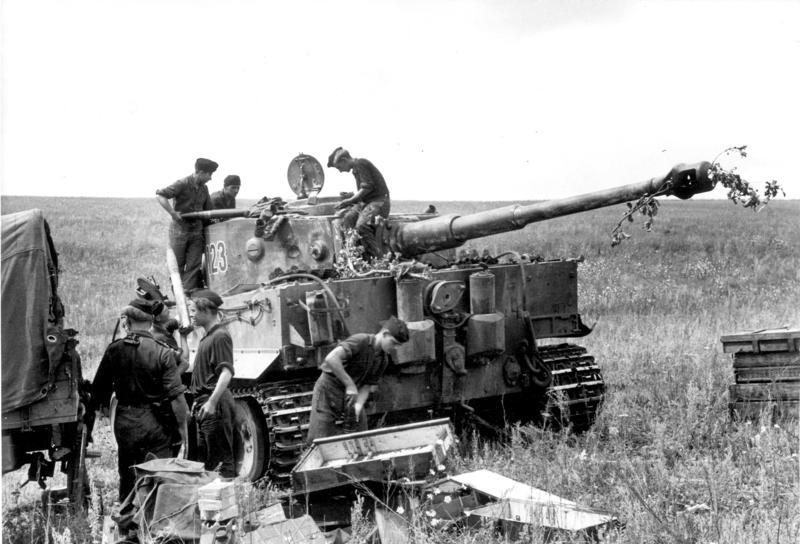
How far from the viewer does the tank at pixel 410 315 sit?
800cm

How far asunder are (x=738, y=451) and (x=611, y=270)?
15.2 m

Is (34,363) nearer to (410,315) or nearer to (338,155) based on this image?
(410,315)

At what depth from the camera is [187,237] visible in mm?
10156

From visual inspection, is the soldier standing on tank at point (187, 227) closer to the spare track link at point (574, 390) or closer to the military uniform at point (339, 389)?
the military uniform at point (339, 389)

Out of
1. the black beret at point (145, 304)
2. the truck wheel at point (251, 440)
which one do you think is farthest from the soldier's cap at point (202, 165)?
the black beret at point (145, 304)

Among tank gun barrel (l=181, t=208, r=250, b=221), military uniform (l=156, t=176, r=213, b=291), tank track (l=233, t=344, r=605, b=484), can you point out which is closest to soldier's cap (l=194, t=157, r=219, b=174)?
military uniform (l=156, t=176, r=213, b=291)

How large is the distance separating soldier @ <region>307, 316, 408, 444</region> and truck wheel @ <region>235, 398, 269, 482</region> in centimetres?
109

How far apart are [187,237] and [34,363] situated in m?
4.01

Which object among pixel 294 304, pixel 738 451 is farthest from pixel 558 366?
pixel 294 304

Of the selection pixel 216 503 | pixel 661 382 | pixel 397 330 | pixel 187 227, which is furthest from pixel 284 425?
pixel 661 382

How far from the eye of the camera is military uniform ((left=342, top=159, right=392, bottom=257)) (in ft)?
31.0

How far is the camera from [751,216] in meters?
37.3

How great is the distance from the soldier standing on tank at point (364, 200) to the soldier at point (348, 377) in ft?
7.85

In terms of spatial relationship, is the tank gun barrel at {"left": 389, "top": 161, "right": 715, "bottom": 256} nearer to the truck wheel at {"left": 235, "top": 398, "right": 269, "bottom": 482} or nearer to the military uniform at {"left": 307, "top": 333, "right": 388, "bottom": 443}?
the military uniform at {"left": 307, "top": 333, "right": 388, "bottom": 443}
